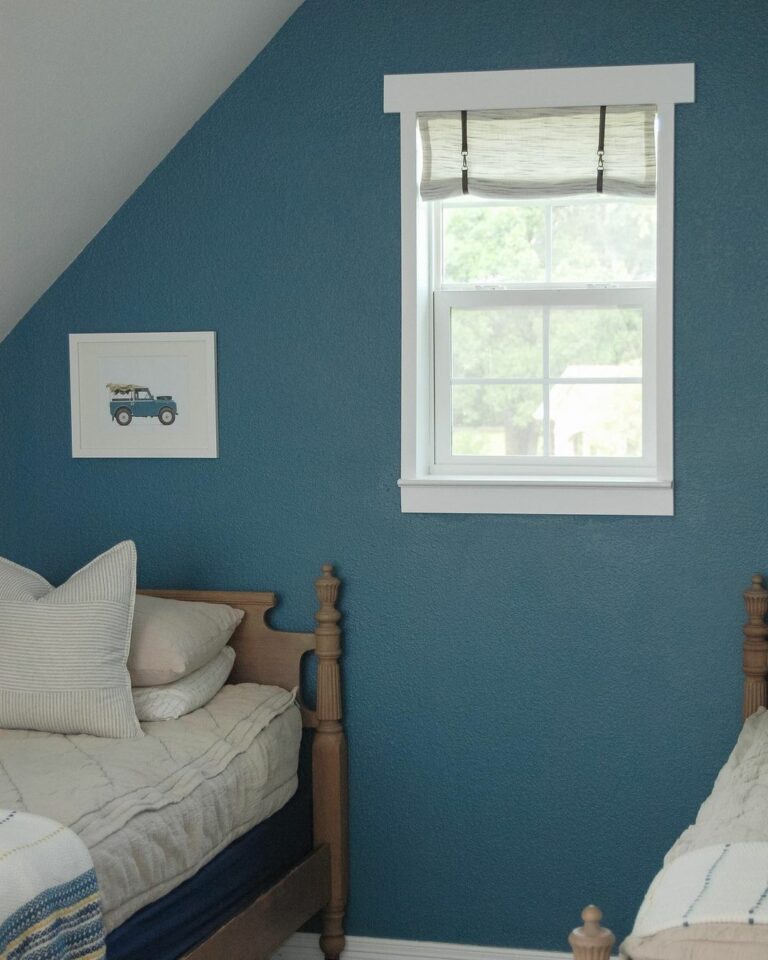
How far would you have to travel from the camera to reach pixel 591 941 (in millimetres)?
1505

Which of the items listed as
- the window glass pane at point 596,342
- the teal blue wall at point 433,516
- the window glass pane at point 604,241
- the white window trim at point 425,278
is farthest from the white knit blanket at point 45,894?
the window glass pane at point 604,241

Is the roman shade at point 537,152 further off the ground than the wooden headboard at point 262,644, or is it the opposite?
the roman shade at point 537,152

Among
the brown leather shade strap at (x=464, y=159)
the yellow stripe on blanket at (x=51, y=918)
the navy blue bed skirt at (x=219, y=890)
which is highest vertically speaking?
the brown leather shade strap at (x=464, y=159)

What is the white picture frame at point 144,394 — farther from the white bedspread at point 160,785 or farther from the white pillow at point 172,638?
the white bedspread at point 160,785

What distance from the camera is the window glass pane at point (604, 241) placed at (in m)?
3.39

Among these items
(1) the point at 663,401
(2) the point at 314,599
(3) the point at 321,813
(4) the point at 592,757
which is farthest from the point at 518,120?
(3) the point at 321,813

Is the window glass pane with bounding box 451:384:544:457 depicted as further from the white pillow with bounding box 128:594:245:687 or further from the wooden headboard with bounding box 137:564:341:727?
the white pillow with bounding box 128:594:245:687

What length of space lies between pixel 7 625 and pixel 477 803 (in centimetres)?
133

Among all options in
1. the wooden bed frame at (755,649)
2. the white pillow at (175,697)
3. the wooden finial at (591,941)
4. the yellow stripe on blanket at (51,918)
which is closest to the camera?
the wooden finial at (591,941)

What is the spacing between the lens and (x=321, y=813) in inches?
133

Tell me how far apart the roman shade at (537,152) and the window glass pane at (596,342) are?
0.32m

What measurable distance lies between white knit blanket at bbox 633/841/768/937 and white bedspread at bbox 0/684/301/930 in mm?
1027

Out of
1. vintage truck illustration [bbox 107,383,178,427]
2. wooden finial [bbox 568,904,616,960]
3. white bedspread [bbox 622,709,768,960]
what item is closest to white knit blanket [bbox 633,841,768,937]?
white bedspread [bbox 622,709,768,960]

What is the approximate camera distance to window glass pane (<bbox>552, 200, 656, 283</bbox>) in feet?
11.1
